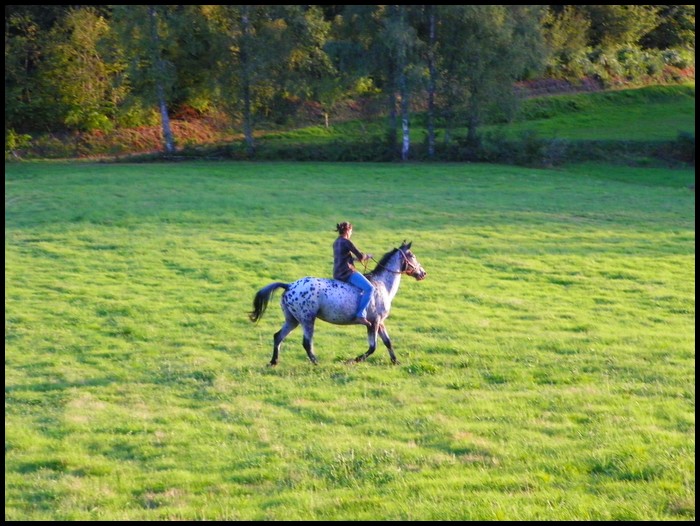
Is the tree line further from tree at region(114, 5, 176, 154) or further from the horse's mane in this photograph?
the horse's mane

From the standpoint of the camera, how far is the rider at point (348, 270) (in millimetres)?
14883

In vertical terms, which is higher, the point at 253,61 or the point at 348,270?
the point at 253,61

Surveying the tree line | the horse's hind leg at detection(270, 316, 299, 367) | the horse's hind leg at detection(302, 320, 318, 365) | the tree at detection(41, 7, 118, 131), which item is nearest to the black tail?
the horse's hind leg at detection(270, 316, 299, 367)

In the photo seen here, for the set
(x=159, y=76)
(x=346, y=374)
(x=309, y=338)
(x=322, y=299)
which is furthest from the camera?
(x=159, y=76)

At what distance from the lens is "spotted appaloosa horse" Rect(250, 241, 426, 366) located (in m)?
14.9

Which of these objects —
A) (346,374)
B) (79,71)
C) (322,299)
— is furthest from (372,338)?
(79,71)

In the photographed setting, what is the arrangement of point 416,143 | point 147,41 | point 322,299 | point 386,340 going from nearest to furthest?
point 322,299, point 386,340, point 147,41, point 416,143

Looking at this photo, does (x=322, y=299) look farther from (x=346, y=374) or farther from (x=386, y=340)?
(x=386, y=340)

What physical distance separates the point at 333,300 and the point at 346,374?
1.33 m

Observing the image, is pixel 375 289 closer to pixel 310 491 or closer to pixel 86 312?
pixel 310 491

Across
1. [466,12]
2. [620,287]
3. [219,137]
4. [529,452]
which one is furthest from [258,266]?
[219,137]

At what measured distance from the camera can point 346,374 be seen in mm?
15047

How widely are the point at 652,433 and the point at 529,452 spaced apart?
6.54ft

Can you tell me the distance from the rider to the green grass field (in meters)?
1.19
